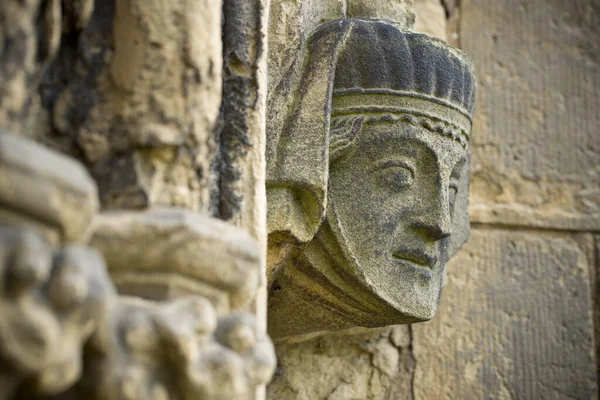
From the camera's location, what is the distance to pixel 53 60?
0.98 meters

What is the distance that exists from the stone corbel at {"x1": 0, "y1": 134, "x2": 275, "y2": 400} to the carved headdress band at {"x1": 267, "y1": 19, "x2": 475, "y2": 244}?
543 mm

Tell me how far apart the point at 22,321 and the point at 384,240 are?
0.97 m

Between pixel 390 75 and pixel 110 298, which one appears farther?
pixel 390 75

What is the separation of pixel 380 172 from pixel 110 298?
36.5 inches

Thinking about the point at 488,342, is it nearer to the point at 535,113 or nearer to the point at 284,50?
the point at 535,113

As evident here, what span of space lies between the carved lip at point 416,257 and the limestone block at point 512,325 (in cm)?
66

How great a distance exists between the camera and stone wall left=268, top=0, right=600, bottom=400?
88.0 inches

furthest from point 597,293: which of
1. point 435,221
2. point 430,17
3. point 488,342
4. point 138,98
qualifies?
point 138,98

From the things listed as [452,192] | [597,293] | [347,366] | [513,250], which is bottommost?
[347,366]

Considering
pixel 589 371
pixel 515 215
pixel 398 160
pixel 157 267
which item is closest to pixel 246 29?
pixel 157 267

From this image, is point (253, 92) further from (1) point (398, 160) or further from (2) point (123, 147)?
(1) point (398, 160)

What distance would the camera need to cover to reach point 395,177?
1671 millimetres

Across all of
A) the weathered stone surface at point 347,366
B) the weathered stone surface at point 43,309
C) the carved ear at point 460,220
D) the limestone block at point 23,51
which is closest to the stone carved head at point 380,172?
the carved ear at point 460,220

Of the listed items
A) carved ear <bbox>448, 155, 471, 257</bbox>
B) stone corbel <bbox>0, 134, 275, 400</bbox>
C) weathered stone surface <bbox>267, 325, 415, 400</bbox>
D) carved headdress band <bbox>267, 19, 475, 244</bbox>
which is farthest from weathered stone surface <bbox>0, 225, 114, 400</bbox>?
weathered stone surface <bbox>267, 325, 415, 400</bbox>
